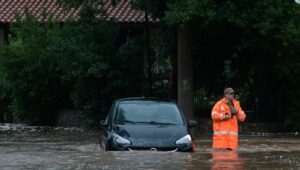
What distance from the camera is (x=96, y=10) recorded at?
2880 centimetres

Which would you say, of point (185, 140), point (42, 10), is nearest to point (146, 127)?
point (185, 140)

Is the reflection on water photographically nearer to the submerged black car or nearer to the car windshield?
the submerged black car

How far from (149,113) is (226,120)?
2093 millimetres

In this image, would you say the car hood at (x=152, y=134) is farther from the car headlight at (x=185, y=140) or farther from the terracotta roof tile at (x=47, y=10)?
the terracotta roof tile at (x=47, y=10)

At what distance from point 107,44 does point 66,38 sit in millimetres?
1474

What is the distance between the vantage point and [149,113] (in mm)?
18406

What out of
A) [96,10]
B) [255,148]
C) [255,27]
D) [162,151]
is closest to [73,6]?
[96,10]

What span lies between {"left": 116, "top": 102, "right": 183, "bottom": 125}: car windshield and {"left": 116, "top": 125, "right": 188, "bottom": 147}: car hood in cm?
51

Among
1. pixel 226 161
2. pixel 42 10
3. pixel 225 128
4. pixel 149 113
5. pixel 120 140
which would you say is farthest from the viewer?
pixel 42 10

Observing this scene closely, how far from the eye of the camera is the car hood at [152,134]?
54.8 feet

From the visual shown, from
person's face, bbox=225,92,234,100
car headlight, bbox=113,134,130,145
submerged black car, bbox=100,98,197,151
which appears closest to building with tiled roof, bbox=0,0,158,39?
submerged black car, bbox=100,98,197,151

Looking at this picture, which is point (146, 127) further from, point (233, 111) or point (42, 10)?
point (42, 10)

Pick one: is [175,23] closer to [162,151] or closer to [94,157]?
[162,151]

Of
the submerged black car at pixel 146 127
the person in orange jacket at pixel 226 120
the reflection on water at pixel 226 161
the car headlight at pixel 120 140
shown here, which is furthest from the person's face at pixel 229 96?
the car headlight at pixel 120 140
